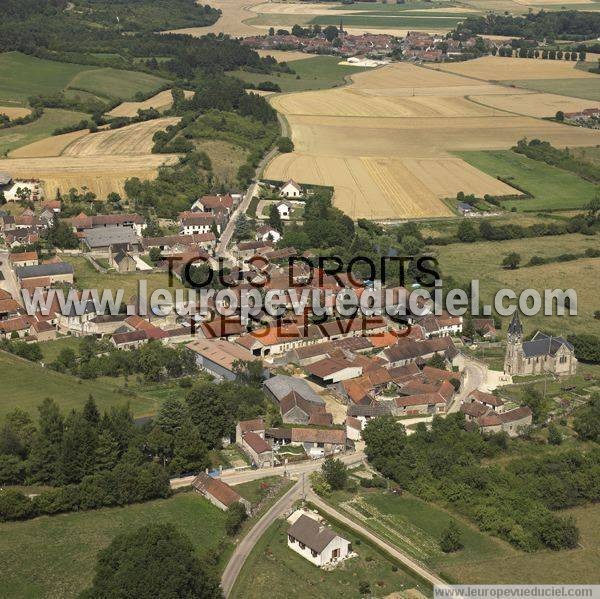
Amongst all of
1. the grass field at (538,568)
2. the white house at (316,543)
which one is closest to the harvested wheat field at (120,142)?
the white house at (316,543)

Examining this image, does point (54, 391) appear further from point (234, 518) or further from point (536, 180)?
A: point (536, 180)

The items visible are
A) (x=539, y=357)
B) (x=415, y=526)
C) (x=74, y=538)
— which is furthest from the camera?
(x=539, y=357)

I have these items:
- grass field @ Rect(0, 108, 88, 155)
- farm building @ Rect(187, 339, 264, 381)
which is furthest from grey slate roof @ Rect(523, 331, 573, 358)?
grass field @ Rect(0, 108, 88, 155)

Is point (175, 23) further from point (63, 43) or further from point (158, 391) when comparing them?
point (158, 391)

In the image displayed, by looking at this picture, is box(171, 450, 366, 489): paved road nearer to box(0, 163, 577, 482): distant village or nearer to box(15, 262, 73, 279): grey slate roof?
box(0, 163, 577, 482): distant village

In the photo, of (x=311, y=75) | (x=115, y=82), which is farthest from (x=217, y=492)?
(x=311, y=75)

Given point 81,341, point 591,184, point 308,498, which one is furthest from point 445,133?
point 308,498

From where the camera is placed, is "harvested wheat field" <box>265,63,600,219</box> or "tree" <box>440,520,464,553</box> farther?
"harvested wheat field" <box>265,63,600,219</box>
